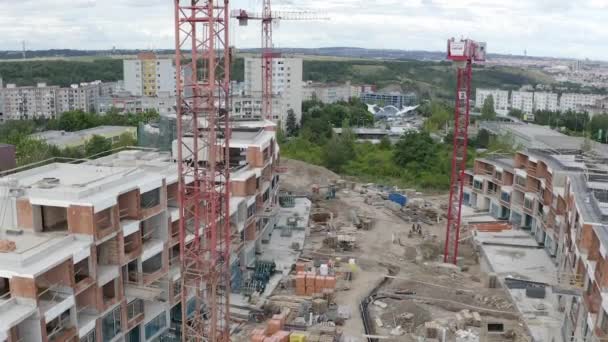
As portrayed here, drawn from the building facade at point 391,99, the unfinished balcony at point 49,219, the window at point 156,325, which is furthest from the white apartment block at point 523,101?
the unfinished balcony at point 49,219

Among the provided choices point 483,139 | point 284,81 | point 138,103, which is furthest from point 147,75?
point 483,139

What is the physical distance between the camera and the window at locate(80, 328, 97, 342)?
1433 cm

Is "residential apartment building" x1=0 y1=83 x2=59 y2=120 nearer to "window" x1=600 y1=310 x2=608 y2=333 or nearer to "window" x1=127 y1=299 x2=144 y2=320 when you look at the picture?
"window" x1=127 y1=299 x2=144 y2=320

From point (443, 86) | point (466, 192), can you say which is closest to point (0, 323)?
point (466, 192)

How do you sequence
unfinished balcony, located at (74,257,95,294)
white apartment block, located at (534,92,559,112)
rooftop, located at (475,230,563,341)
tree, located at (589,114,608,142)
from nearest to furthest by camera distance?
unfinished balcony, located at (74,257,95,294) < rooftop, located at (475,230,563,341) < tree, located at (589,114,608,142) < white apartment block, located at (534,92,559,112)

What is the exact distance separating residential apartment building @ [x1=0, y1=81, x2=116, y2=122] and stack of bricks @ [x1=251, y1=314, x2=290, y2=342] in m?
66.8

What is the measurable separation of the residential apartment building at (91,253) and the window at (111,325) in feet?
0.09

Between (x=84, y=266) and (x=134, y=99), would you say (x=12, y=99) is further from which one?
(x=84, y=266)

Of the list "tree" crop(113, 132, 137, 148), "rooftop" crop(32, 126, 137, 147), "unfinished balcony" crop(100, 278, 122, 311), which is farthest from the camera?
"rooftop" crop(32, 126, 137, 147)

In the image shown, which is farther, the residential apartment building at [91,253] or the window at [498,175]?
the window at [498,175]

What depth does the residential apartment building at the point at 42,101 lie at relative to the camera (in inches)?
3027

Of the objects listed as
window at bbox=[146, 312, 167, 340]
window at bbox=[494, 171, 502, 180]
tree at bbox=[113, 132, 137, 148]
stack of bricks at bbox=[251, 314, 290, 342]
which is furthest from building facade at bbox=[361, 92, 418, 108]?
window at bbox=[146, 312, 167, 340]

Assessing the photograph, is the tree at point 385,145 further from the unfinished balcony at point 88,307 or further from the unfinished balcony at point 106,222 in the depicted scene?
the unfinished balcony at point 88,307

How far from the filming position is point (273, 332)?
18.7 metres
